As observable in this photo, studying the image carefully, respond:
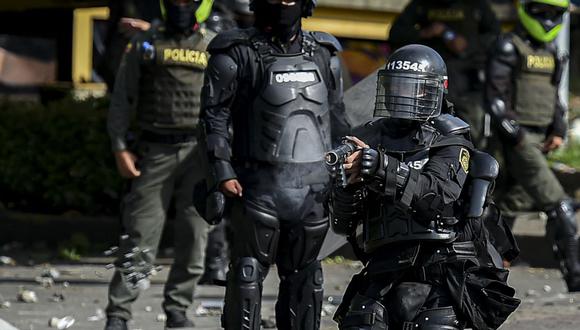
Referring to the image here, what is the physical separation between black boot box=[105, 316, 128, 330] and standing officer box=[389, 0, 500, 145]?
12.5 feet

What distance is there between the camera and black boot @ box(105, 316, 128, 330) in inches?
320

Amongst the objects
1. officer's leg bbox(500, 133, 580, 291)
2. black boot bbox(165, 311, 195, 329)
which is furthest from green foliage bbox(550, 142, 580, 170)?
black boot bbox(165, 311, 195, 329)

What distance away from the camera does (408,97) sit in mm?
5586

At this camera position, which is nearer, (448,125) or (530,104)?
(448,125)

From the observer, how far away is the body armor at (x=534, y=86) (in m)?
10.4

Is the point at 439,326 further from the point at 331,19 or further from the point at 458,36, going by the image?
the point at 331,19

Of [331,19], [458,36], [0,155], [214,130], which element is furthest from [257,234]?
[331,19]

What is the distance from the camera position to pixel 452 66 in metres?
11.4

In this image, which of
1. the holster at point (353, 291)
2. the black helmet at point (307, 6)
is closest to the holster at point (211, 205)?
the black helmet at point (307, 6)

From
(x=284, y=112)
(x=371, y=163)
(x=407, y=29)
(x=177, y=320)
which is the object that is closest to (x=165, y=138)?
(x=177, y=320)

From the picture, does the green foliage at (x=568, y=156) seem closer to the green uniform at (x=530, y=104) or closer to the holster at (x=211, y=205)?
the green uniform at (x=530, y=104)

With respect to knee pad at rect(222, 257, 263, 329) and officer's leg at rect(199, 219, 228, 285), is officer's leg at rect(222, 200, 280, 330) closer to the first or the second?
knee pad at rect(222, 257, 263, 329)

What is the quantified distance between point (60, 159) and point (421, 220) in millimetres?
6652

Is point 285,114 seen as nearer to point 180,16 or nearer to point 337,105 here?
point 337,105
